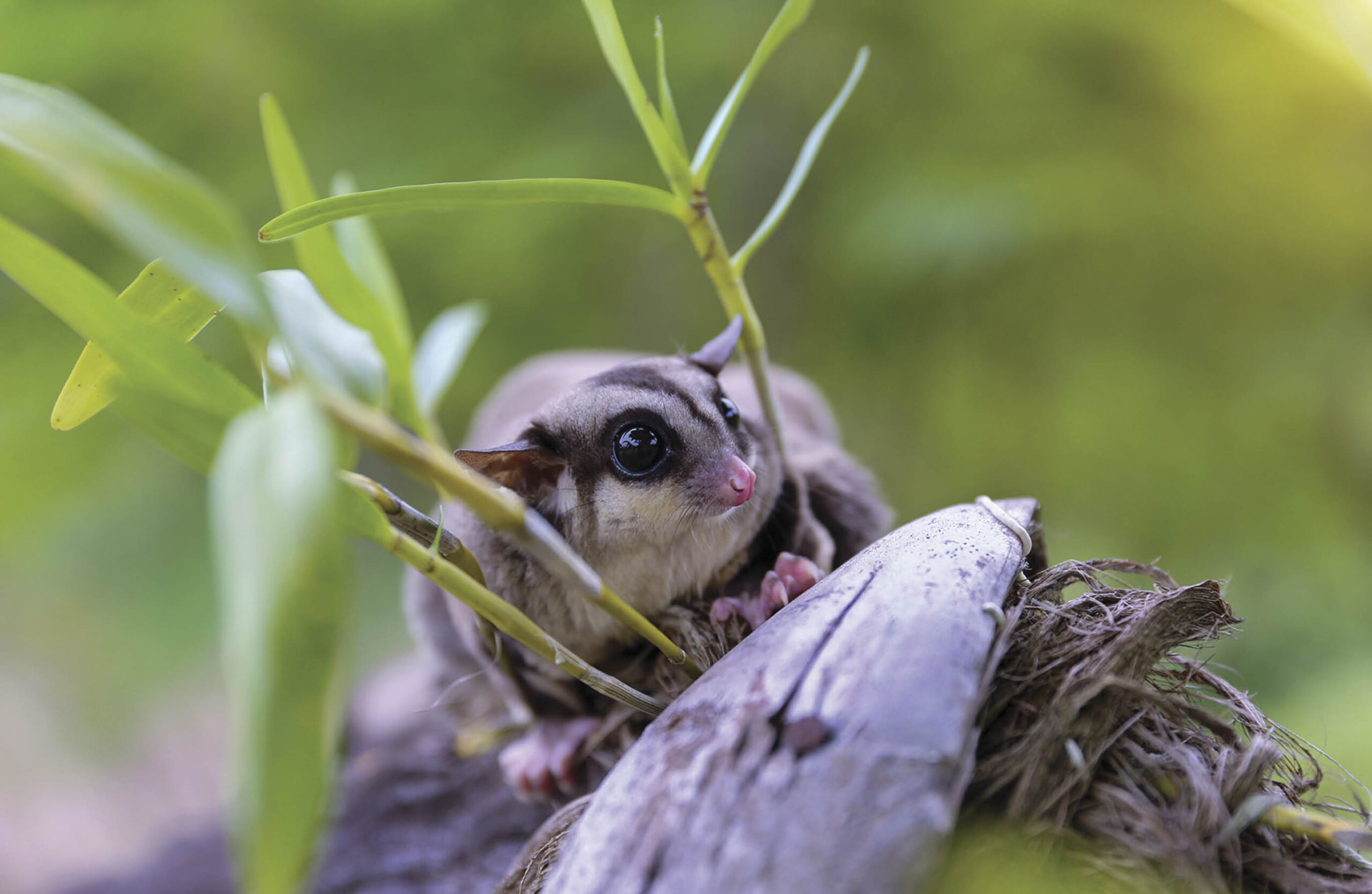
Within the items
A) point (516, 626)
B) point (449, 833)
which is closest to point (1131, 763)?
point (516, 626)

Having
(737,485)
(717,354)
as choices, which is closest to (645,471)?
(737,485)

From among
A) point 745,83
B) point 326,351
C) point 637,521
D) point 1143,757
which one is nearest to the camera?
point 326,351

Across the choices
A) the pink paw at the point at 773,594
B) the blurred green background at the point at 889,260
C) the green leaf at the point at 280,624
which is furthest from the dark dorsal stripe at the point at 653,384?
the blurred green background at the point at 889,260

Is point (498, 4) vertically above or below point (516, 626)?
above

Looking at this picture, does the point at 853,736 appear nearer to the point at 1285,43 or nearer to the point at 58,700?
the point at 1285,43

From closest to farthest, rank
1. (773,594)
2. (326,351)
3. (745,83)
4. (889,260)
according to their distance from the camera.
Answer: (326,351) < (745,83) < (773,594) < (889,260)

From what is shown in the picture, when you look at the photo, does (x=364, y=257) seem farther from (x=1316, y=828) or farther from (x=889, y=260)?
(x=889, y=260)

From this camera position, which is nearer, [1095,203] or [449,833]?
[449,833]
